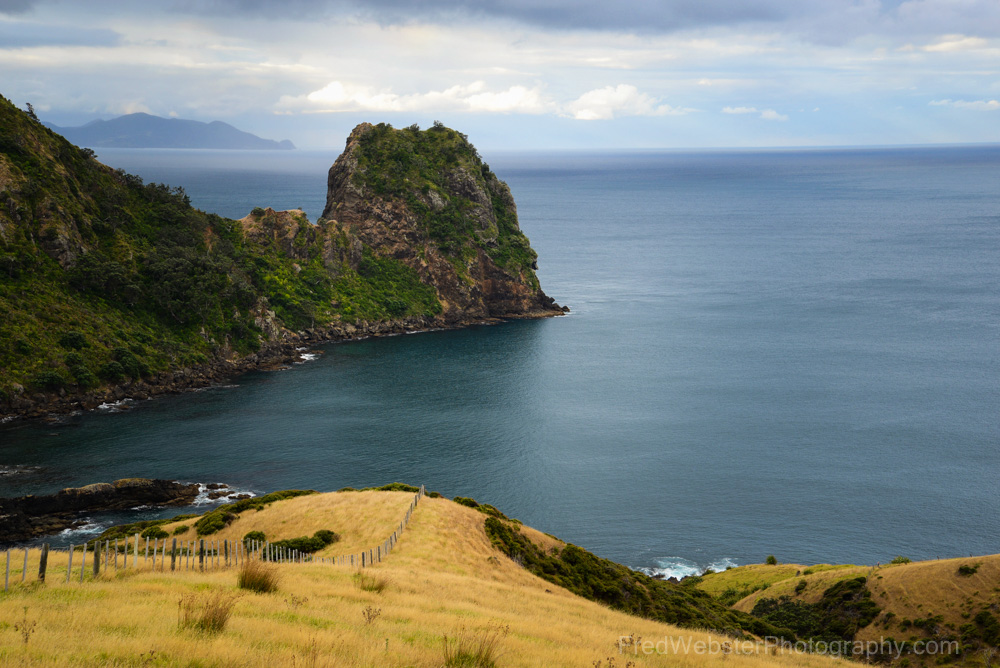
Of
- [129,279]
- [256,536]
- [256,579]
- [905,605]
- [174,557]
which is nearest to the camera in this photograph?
[256,579]

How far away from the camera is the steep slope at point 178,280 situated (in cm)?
9125

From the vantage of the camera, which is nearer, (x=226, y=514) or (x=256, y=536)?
(x=256, y=536)

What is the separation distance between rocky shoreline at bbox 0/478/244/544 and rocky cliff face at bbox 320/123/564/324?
79.5 meters

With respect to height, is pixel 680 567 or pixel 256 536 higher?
pixel 256 536

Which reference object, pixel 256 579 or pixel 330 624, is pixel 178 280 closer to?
pixel 256 579

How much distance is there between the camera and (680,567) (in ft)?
198

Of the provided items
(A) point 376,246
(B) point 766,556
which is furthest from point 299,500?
(A) point 376,246

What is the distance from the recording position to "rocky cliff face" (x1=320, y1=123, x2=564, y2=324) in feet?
488

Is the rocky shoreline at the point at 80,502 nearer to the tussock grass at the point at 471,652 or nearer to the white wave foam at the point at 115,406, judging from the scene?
the white wave foam at the point at 115,406

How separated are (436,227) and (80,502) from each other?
3817 inches

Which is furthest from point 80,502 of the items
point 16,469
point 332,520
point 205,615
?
point 205,615

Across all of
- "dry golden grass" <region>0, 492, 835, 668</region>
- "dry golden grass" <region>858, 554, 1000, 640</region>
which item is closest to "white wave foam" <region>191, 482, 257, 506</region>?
"dry golden grass" <region>0, 492, 835, 668</region>

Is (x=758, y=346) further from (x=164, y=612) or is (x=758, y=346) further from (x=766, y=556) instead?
(x=164, y=612)

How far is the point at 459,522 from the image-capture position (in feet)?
140
